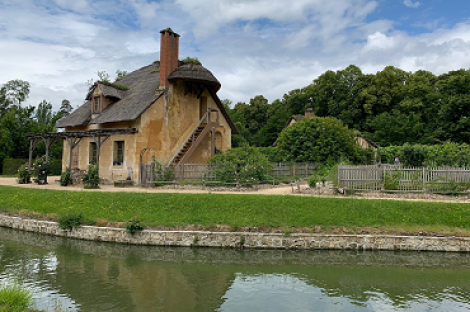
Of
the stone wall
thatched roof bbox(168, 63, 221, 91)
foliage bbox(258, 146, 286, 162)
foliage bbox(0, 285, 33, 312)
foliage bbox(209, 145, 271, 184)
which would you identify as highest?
thatched roof bbox(168, 63, 221, 91)

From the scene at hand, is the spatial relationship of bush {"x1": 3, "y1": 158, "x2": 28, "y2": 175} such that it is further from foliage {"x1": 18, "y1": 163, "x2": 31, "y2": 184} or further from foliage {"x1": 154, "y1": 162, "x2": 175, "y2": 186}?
foliage {"x1": 154, "y1": 162, "x2": 175, "y2": 186}

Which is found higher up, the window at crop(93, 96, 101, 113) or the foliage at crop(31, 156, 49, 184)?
the window at crop(93, 96, 101, 113)

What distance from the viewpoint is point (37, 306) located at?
282 inches

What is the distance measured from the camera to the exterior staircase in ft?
78.7

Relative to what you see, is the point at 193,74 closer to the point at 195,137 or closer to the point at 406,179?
the point at 195,137

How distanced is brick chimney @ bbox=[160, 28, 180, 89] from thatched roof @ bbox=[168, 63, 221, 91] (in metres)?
0.54

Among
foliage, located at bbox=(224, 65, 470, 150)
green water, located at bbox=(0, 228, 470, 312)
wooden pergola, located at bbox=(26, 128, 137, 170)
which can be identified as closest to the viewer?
green water, located at bbox=(0, 228, 470, 312)

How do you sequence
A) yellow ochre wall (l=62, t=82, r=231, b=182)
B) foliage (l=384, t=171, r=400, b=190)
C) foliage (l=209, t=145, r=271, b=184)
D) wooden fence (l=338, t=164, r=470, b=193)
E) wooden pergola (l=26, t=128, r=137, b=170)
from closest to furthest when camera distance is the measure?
wooden fence (l=338, t=164, r=470, b=193)
foliage (l=384, t=171, r=400, b=190)
foliage (l=209, t=145, r=271, b=184)
wooden pergola (l=26, t=128, r=137, b=170)
yellow ochre wall (l=62, t=82, r=231, b=182)

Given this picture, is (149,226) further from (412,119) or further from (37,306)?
(412,119)

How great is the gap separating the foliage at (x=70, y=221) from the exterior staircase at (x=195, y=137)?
33.1 ft

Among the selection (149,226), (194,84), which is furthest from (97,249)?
(194,84)

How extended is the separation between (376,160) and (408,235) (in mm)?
19120

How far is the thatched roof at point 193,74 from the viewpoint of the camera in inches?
949

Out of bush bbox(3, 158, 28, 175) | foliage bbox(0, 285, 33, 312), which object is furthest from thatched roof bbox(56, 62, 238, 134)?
foliage bbox(0, 285, 33, 312)
